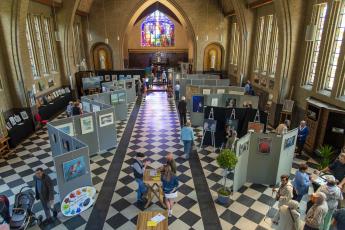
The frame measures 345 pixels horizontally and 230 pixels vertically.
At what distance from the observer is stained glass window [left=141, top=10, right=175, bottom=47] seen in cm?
3297

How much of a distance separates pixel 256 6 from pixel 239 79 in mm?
4958

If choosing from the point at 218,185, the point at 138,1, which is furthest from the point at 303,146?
the point at 138,1

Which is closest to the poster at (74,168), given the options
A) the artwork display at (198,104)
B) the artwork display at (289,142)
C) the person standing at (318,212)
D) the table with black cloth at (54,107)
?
the person standing at (318,212)

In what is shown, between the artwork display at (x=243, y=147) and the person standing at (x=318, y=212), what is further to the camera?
the artwork display at (x=243, y=147)

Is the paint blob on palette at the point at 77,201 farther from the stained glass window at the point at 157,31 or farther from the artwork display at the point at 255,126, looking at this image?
the stained glass window at the point at 157,31

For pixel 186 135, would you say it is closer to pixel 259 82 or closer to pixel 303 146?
pixel 303 146

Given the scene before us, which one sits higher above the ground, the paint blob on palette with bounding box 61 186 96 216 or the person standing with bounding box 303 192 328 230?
the person standing with bounding box 303 192 328 230

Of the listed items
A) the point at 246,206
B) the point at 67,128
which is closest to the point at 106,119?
the point at 67,128

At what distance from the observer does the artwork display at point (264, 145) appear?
7414 millimetres

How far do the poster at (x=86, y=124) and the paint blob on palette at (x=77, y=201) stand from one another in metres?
3.11

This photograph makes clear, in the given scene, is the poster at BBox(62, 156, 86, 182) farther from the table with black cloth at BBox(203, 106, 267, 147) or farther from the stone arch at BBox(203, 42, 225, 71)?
the stone arch at BBox(203, 42, 225, 71)

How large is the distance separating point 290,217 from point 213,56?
67.4 ft

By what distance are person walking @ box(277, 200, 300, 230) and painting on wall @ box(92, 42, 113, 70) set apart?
70.3 feet

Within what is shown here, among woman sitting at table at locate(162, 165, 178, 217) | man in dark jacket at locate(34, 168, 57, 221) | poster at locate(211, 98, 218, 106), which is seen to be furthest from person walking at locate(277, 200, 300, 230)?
poster at locate(211, 98, 218, 106)
